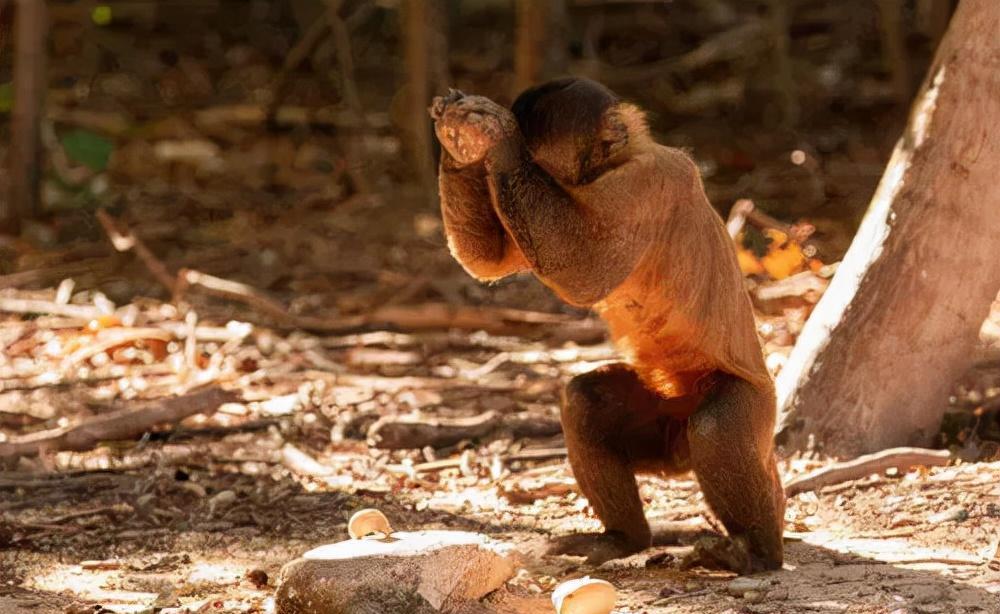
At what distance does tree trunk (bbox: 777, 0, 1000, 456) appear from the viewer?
637cm

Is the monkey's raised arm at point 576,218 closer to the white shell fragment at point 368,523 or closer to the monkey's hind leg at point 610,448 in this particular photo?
the monkey's hind leg at point 610,448

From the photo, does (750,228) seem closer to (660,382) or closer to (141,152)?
(660,382)

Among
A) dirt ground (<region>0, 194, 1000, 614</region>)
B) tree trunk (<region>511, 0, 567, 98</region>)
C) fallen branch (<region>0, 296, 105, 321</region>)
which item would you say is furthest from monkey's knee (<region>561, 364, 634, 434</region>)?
tree trunk (<region>511, 0, 567, 98</region>)

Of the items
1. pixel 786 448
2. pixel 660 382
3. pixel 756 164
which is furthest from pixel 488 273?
→ pixel 756 164

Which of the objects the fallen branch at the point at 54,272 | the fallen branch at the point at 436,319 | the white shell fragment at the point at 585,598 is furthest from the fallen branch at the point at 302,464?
the fallen branch at the point at 54,272

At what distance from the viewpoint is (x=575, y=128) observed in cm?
476

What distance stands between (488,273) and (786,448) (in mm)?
2064

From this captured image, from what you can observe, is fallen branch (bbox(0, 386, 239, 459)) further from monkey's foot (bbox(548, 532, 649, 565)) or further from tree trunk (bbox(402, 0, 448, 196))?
tree trunk (bbox(402, 0, 448, 196))

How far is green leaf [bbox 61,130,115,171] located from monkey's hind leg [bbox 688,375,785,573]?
343 inches

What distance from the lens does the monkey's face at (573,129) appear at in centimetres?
475

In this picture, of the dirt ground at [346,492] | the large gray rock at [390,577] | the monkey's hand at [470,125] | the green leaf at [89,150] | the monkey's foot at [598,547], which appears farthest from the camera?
the green leaf at [89,150]

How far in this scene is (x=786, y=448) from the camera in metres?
6.55

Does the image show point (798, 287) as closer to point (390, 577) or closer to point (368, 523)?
point (368, 523)

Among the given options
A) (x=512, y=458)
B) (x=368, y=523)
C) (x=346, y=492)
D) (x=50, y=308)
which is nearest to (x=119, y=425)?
(x=346, y=492)
